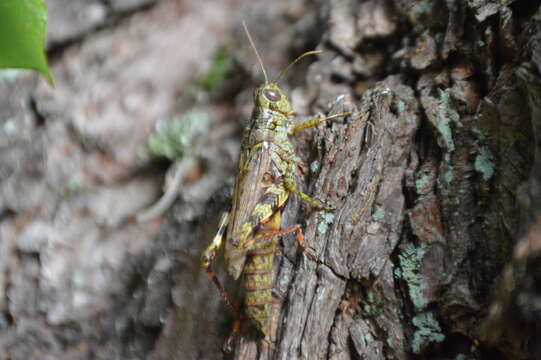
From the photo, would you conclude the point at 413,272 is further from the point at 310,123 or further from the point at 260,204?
the point at 310,123

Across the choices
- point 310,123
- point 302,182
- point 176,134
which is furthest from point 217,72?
point 302,182

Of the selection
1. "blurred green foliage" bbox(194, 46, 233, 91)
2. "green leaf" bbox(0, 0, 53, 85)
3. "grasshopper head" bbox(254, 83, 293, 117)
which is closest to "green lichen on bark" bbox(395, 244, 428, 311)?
"grasshopper head" bbox(254, 83, 293, 117)

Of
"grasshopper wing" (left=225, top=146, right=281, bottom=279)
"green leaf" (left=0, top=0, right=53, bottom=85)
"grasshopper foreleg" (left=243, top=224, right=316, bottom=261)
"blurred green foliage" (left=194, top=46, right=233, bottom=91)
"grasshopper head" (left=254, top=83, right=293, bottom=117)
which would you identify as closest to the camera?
"green leaf" (left=0, top=0, right=53, bottom=85)

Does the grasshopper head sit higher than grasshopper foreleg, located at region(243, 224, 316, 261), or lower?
higher

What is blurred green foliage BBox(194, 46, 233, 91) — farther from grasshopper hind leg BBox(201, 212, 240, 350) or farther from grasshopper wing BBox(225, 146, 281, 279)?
grasshopper hind leg BBox(201, 212, 240, 350)

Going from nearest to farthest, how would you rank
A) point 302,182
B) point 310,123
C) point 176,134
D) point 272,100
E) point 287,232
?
point 287,232 → point 302,182 → point 310,123 → point 272,100 → point 176,134

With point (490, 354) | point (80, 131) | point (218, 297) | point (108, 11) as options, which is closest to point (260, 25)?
point (108, 11)

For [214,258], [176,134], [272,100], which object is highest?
[176,134]

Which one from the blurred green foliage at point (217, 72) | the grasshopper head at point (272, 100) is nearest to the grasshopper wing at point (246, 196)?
the grasshopper head at point (272, 100)
